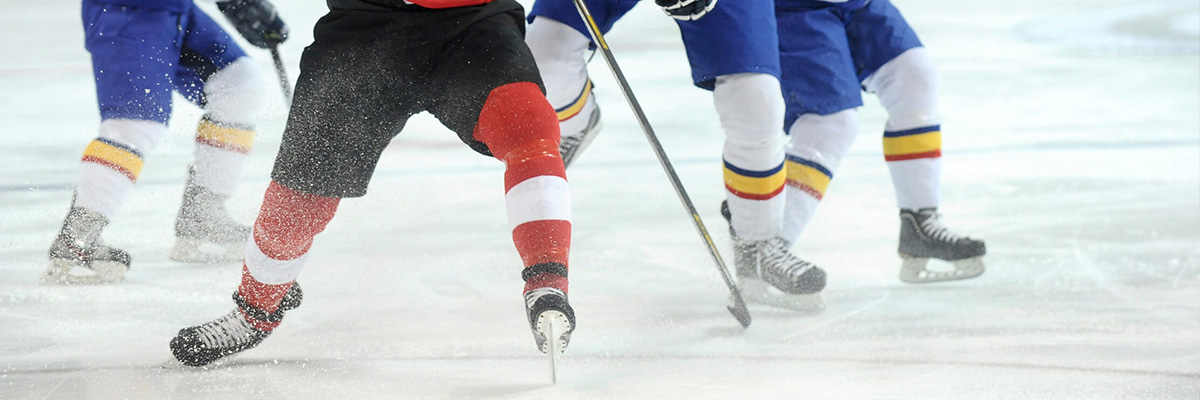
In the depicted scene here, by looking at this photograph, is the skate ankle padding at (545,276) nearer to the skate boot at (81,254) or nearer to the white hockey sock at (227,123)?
the skate boot at (81,254)

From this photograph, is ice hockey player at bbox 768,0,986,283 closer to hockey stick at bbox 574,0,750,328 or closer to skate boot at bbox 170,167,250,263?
hockey stick at bbox 574,0,750,328

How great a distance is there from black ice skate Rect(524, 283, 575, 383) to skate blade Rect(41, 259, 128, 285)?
1286 mm

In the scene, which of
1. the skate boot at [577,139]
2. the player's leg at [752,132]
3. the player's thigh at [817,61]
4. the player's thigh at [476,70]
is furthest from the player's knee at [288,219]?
the player's thigh at [817,61]

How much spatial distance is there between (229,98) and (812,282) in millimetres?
1384

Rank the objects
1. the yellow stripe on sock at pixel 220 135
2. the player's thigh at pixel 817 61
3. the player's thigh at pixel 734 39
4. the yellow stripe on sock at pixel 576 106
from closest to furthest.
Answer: the player's thigh at pixel 734 39, the player's thigh at pixel 817 61, the yellow stripe on sock at pixel 576 106, the yellow stripe on sock at pixel 220 135

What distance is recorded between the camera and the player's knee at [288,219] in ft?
6.14

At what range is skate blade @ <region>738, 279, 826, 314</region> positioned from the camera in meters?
2.44

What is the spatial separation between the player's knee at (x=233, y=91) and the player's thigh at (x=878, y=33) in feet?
4.42

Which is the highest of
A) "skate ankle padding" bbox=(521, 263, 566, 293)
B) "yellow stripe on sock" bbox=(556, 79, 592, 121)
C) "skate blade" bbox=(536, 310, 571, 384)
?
"skate ankle padding" bbox=(521, 263, 566, 293)

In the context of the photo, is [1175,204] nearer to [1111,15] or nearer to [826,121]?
[826,121]

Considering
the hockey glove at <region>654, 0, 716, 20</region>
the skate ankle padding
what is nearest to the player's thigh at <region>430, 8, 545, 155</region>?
the skate ankle padding

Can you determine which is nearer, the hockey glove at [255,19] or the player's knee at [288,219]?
the player's knee at [288,219]

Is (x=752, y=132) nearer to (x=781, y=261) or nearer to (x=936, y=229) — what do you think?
(x=781, y=261)

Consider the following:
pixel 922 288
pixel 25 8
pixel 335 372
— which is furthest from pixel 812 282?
pixel 25 8
